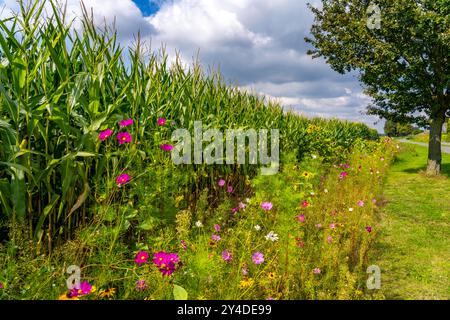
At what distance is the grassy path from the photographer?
3506mm

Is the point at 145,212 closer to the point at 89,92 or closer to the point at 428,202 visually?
the point at 89,92

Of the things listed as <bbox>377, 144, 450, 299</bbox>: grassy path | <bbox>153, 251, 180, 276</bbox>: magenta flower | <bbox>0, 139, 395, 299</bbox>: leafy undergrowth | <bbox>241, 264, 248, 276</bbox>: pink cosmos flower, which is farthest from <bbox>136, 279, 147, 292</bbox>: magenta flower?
<bbox>377, 144, 450, 299</bbox>: grassy path

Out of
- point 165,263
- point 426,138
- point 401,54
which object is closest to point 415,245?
point 165,263

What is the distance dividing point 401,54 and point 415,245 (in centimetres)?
760

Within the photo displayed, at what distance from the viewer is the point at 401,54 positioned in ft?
Answer: 35.0

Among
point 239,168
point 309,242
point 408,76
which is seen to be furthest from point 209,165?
point 408,76

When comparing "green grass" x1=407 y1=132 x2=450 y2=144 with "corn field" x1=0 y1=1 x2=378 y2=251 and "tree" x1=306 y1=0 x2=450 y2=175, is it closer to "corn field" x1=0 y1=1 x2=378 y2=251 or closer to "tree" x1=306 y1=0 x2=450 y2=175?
A: "tree" x1=306 y1=0 x2=450 y2=175

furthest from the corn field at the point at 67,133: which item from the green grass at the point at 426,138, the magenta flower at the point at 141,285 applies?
the green grass at the point at 426,138

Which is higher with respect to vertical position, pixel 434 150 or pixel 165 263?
pixel 434 150

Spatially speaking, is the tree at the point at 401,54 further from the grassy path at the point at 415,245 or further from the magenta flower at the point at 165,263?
the magenta flower at the point at 165,263

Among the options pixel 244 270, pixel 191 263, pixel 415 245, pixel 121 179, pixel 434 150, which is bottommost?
pixel 415 245

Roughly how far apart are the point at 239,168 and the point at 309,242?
242 cm

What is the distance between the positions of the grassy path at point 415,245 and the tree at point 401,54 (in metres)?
3.35

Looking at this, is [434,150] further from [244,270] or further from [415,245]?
[244,270]
